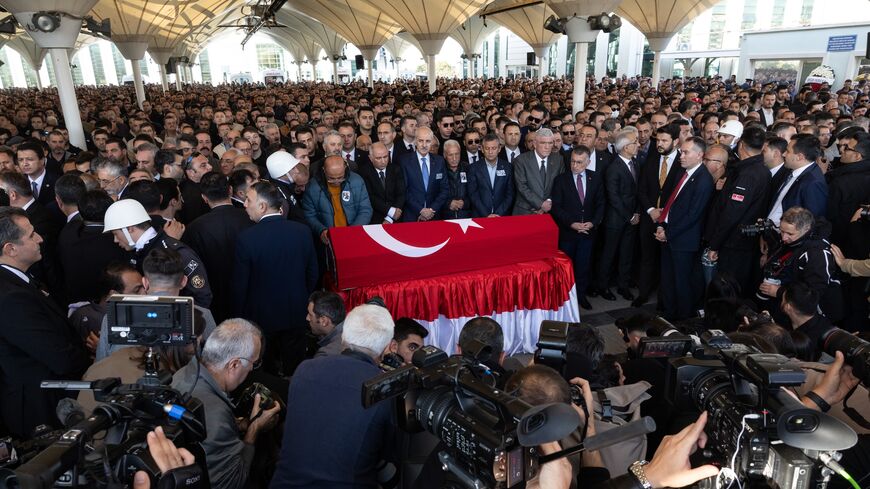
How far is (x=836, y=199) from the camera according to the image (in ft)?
16.8

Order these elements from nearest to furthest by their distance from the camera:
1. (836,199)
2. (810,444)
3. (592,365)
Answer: (810,444)
(592,365)
(836,199)

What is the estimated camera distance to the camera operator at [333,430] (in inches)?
89.7

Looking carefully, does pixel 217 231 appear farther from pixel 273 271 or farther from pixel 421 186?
pixel 421 186

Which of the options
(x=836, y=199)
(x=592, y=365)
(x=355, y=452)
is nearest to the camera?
(x=355, y=452)

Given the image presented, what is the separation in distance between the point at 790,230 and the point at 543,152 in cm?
260

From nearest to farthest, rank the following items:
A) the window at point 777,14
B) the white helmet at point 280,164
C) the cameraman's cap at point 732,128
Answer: the white helmet at point 280,164, the cameraman's cap at point 732,128, the window at point 777,14

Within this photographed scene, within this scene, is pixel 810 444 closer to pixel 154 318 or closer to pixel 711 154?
pixel 154 318

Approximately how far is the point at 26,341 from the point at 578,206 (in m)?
4.95

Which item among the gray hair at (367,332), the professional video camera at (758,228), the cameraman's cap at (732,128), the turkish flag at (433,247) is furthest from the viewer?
the cameraman's cap at (732,128)

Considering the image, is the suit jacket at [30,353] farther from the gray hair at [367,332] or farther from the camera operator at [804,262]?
the camera operator at [804,262]

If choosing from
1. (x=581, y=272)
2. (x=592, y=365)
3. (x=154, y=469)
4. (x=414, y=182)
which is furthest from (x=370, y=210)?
(x=154, y=469)

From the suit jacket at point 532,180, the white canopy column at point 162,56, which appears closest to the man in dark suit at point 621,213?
the suit jacket at point 532,180

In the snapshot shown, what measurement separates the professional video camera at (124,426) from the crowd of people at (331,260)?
453 mm

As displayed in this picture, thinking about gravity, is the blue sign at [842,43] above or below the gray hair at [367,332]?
above
